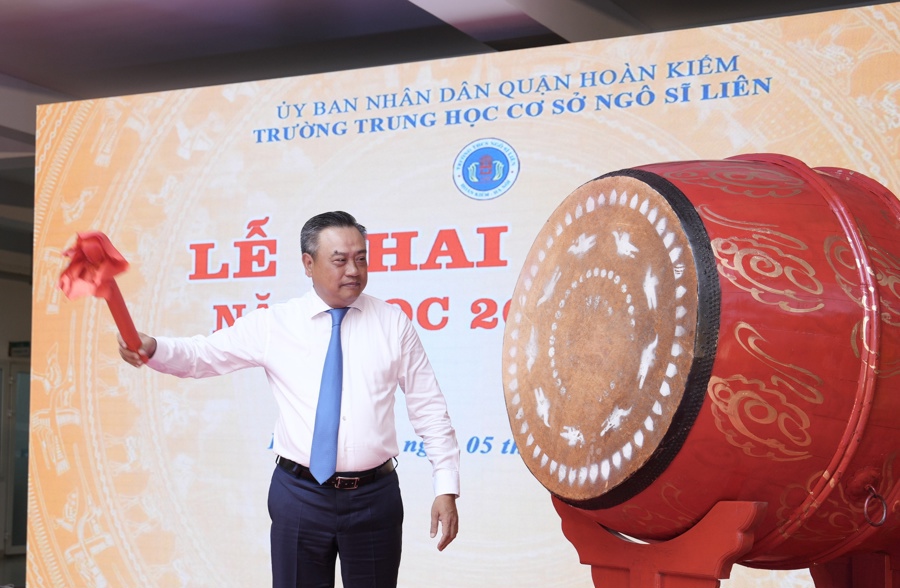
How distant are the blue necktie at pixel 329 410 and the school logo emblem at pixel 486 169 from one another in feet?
4.98

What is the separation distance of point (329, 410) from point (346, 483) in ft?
0.57

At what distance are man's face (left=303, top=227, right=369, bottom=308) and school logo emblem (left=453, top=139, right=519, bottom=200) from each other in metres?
1.53

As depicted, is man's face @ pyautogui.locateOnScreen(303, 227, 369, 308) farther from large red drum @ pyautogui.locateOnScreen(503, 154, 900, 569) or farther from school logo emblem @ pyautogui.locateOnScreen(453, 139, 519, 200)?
school logo emblem @ pyautogui.locateOnScreen(453, 139, 519, 200)

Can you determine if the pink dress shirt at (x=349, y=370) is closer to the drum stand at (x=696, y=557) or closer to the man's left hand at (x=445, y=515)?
the man's left hand at (x=445, y=515)

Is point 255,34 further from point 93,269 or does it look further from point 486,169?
point 93,269

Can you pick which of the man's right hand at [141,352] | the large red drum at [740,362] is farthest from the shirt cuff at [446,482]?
the large red drum at [740,362]

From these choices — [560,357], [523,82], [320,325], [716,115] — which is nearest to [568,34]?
[523,82]

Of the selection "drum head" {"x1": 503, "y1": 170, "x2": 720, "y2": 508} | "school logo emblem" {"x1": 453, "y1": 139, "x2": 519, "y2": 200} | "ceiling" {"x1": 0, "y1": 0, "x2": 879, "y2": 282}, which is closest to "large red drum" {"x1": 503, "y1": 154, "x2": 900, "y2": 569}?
"drum head" {"x1": 503, "y1": 170, "x2": 720, "y2": 508}

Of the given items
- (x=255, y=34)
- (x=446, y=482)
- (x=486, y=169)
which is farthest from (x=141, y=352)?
(x=255, y=34)

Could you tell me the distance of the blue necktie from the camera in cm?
242

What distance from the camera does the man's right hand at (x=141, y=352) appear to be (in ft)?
7.34

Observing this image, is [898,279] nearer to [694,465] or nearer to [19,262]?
[694,465]

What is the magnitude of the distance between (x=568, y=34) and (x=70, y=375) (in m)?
2.64

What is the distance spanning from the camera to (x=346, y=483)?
2.44 metres
